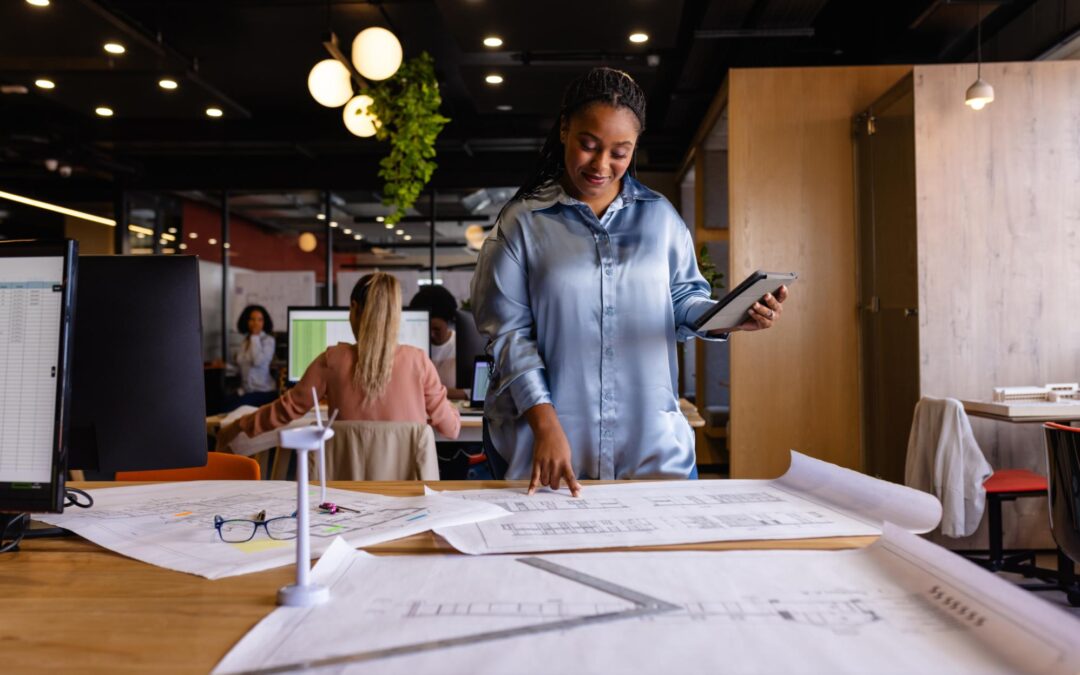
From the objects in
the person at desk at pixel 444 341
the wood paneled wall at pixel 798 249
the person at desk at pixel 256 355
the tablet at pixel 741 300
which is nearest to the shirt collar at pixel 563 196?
the tablet at pixel 741 300

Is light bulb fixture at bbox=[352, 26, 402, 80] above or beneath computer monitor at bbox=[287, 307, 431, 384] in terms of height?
above

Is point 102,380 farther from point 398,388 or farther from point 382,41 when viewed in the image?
point 382,41

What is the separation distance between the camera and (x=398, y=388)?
3223 mm

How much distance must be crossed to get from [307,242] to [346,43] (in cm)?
379

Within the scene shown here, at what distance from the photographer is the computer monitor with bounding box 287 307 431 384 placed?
13.8ft

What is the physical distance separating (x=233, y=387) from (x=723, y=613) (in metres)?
9.61

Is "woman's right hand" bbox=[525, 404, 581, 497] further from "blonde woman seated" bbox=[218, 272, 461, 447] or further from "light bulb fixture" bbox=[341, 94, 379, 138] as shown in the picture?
"light bulb fixture" bbox=[341, 94, 379, 138]

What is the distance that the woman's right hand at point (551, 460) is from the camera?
53.9 inches

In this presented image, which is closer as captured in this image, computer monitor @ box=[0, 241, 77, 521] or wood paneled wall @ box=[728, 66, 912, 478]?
computer monitor @ box=[0, 241, 77, 521]

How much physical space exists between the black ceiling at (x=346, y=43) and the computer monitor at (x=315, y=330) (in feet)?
7.34

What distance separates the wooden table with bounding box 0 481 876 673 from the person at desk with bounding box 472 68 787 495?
0.70 metres

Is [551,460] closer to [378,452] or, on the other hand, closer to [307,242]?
[378,452]

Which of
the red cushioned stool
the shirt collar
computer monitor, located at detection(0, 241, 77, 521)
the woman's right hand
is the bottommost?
the red cushioned stool

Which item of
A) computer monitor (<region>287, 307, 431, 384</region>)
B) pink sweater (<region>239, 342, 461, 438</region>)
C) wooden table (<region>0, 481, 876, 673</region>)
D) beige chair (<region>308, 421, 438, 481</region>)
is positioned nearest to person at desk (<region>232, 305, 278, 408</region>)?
computer monitor (<region>287, 307, 431, 384</region>)
